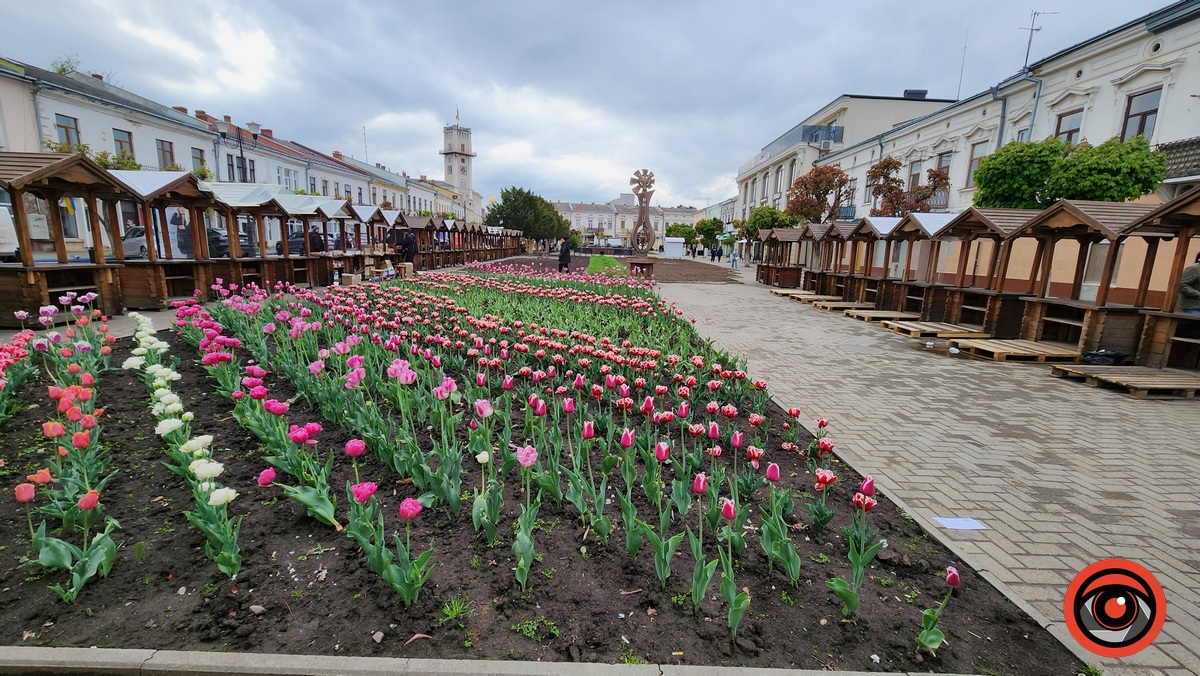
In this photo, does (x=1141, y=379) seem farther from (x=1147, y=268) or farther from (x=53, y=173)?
(x=53, y=173)

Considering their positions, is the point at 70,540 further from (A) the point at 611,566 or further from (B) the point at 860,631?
(B) the point at 860,631

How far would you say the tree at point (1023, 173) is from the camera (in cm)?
1483

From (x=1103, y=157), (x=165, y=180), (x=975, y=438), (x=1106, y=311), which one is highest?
(x=1103, y=157)

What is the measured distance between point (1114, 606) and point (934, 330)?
34.6 ft

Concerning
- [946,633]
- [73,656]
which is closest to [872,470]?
[946,633]

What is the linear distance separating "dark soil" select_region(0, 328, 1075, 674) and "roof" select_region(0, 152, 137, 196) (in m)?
7.65

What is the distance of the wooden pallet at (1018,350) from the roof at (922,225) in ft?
13.9

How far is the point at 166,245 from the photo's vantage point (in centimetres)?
1152

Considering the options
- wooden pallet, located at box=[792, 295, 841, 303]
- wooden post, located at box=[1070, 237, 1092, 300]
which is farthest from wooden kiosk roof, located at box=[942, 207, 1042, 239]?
wooden pallet, located at box=[792, 295, 841, 303]

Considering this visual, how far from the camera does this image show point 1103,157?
13094mm

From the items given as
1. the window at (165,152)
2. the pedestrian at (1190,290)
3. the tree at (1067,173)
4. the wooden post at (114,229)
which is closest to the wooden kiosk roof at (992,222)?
the pedestrian at (1190,290)

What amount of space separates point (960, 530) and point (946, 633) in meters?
1.31

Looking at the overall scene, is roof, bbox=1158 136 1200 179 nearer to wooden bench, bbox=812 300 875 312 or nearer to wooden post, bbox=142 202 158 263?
wooden bench, bbox=812 300 875 312

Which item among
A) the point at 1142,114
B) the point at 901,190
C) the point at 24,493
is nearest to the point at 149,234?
the point at 24,493
